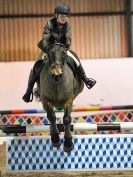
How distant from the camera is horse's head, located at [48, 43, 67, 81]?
4562 mm

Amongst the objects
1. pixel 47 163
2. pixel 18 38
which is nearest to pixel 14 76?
pixel 18 38

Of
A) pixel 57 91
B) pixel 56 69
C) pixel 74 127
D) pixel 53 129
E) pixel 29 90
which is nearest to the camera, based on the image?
pixel 56 69

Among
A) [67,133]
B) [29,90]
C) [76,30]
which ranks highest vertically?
[76,30]

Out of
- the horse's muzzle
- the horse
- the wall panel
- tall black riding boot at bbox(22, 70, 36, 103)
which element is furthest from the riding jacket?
the wall panel

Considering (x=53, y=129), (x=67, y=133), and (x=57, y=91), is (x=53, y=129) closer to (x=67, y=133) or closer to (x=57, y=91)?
(x=67, y=133)

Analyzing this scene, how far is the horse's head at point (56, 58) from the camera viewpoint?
456cm

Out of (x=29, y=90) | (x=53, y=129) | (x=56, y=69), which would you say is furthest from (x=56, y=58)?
(x=29, y=90)

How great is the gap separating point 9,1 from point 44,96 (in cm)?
666

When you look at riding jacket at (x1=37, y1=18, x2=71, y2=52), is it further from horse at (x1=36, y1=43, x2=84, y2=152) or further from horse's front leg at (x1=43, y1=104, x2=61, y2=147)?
horse's front leg at (x1=43, y1=104, x2=61, y2=147)

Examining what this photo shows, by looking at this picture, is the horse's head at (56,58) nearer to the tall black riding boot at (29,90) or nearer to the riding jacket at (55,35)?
the riding jacket at (55,35)

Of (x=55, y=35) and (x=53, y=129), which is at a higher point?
(x=55, y=35)

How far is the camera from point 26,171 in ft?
17.7

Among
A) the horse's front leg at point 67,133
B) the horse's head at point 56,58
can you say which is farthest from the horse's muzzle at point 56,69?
the horse's front leg at point 67,133

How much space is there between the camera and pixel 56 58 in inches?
181
